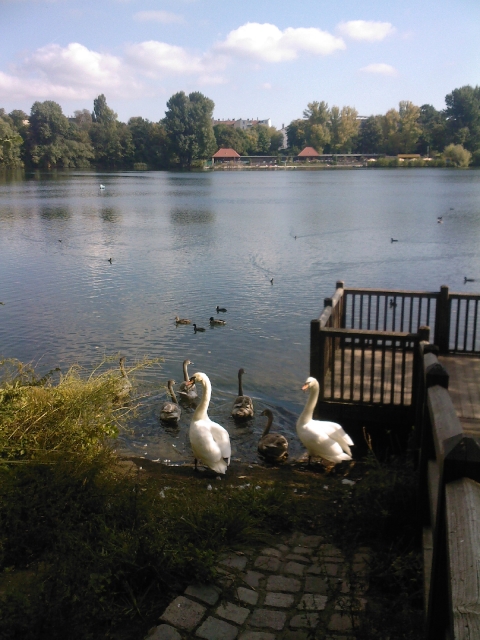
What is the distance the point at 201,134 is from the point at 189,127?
2.96 m

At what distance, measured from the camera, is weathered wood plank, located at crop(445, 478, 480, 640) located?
162 cm

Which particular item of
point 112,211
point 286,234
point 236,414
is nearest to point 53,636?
point 236,414

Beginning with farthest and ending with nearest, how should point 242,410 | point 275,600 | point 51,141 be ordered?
point 51,141 → point 242,410 → point 275,600

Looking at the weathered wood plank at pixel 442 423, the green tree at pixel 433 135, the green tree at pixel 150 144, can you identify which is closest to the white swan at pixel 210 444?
the weathered wood plank at pixel 442 423

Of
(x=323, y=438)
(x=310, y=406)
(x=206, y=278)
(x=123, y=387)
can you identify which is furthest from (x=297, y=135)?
(x=323, y=438)

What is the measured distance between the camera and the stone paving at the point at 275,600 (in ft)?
10.9

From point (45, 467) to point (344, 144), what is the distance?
160 meters

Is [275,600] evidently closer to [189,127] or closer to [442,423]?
[442,423]

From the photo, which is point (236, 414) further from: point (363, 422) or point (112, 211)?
point (112, 211)

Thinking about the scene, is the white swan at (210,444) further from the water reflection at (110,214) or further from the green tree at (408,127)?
the green tree at (408,127)

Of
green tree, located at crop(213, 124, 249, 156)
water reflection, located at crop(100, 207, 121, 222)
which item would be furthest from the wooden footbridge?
green tree, located at crop(213, 124, 249, 156)

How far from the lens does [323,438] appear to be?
22.4 feet

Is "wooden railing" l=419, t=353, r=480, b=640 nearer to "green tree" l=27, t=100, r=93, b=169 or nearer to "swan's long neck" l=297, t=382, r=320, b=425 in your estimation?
"swan's long neck" l=297, t=382, r=320, b=425

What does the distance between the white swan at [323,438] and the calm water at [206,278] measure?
4.77 feet
